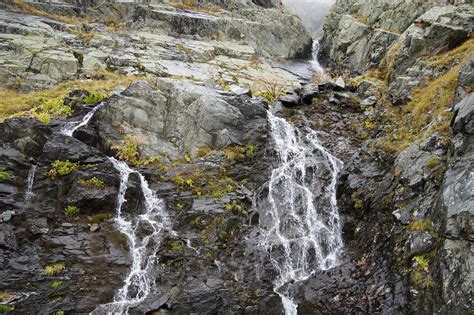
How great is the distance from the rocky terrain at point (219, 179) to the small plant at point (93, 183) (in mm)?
58

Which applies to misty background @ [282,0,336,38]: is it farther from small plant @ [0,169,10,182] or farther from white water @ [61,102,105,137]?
small plant @ [0,169,10,182]

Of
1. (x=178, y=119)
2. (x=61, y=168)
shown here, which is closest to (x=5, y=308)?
(x=61, y=168)

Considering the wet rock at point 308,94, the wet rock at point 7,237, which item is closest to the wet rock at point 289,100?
→ the wet rock at point 308,94

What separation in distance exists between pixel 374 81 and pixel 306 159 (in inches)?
408

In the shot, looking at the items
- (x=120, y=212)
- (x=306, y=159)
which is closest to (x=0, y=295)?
(x=120, y=212)

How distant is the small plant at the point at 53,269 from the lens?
1238 centimetres

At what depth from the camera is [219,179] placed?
56.6 ft

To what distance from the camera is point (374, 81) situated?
2464 centimetres

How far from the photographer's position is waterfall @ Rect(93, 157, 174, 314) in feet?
39.8

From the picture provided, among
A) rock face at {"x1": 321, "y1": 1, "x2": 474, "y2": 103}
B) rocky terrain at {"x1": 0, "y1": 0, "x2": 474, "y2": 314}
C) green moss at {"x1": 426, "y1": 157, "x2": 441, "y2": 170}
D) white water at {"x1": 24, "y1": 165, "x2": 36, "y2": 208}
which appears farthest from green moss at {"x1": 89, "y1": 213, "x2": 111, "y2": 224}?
rock face at {"x1": 321, "y1": 1, "x2": 474, "y2": 103}

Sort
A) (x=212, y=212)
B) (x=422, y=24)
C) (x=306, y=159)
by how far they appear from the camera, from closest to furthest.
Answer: (x=212, y=212) < (x=306, y=159) < (x=422, y=24)

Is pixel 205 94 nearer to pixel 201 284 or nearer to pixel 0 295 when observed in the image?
pixel 201 284

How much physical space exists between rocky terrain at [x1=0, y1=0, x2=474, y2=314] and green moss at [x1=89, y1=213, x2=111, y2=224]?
15 cm

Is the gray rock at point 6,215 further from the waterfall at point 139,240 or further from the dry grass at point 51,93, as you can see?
the dry grass at point 51,93
